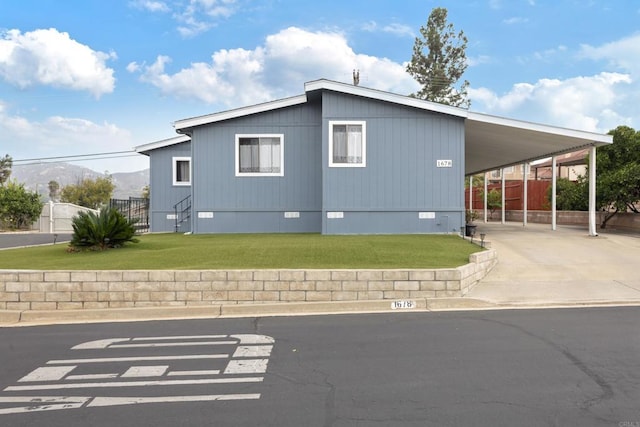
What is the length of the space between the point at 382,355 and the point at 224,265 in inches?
183

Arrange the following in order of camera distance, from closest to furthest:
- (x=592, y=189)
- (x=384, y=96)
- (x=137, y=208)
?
(x=384, y=96)
(x=592, y=189)
(x=137, y=208)

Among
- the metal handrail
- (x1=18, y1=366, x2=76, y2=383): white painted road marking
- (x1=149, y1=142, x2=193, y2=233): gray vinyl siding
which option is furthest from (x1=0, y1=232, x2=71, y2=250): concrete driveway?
(x1=18, y1=366, x2=76, y2=383): white painted road marking

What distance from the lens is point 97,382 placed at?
4.84 m

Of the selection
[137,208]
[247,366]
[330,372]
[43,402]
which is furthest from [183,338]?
[137,208]

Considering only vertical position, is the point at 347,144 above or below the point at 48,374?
above

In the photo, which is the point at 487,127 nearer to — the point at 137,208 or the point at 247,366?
the point at 247,366

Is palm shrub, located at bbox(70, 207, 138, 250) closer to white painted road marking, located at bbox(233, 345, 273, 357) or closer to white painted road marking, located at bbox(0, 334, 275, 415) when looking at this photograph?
white painted road marking, located at bbox(0, 334, 275, 415)

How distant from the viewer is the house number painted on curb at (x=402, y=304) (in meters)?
8.35

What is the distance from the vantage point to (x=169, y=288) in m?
8.45

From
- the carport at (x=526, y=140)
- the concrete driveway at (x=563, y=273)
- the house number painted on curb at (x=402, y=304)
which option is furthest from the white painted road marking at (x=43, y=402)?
the carport at (x=526, y=140)

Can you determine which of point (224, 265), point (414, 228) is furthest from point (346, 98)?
point (224, 265)

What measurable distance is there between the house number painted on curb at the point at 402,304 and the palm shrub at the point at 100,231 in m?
7.30

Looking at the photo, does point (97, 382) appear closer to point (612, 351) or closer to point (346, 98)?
point (612, 351)

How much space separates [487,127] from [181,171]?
507 inches
